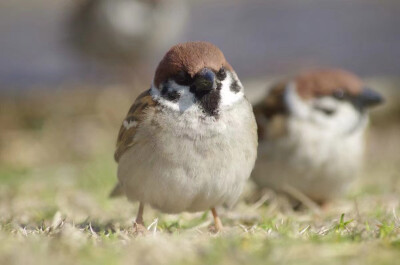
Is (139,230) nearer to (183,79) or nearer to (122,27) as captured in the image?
(183,79)

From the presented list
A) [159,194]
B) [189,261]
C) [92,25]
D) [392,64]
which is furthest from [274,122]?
[392,64]

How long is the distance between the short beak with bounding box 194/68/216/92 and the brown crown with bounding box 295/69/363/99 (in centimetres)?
177

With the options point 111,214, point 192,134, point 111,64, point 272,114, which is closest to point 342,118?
point 272,114

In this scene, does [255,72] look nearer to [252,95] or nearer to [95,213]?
[252,95]

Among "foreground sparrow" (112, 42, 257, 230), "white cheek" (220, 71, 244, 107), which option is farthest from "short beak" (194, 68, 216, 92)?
"white cheek" (220, 71, 244, 107)

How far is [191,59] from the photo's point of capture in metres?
2.96

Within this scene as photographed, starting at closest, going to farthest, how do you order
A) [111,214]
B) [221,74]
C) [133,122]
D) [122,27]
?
[221,74]
[133,122]
[111,214]
[122,27]

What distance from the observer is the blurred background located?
17.5 feet

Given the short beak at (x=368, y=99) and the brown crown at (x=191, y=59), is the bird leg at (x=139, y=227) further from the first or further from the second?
the short beak at (x=368, y=99)

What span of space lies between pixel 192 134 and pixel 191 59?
318 millimetres

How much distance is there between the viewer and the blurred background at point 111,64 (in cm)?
533

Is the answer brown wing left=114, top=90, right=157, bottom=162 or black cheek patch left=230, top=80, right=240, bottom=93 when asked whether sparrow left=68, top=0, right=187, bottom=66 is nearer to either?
brown wing left=114, top=90, right=157, bottom=162

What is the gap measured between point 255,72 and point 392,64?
1895 mm

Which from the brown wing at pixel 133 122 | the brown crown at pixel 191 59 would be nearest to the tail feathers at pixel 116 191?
the brown wing at pixel 133 122
